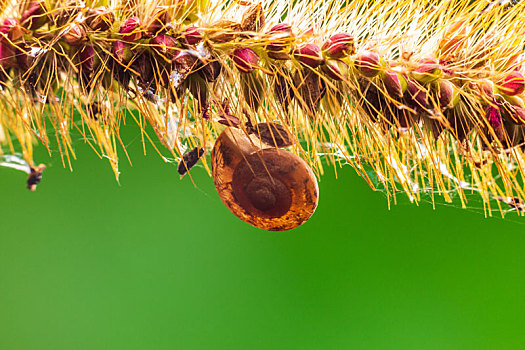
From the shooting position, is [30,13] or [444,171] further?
[444,171]

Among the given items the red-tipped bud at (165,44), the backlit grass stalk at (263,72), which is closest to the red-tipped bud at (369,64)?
the backlit grass stalk at (263,72)

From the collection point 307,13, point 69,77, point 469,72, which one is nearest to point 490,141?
point 469,72

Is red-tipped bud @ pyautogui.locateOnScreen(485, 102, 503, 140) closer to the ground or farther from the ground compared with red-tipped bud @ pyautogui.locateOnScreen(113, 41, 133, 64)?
closer to the ground

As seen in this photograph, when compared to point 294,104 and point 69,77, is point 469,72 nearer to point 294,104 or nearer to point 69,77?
point 294,104

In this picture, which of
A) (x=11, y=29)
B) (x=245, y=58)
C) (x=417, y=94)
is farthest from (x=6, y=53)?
(x=417, y=94)

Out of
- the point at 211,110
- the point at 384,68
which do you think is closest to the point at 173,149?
the point at 211,110

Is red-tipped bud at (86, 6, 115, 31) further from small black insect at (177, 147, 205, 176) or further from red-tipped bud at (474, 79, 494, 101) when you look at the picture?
red-tipped bud at (474, 79, 494, 101)

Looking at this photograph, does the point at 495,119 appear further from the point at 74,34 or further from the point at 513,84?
the point at 74,34

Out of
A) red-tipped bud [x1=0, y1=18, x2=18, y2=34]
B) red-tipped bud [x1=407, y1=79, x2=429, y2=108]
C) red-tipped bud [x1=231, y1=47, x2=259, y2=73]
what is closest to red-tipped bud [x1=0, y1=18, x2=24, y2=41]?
red-tipped bud [x1=0, y1=18, x2=18, y2=34]
